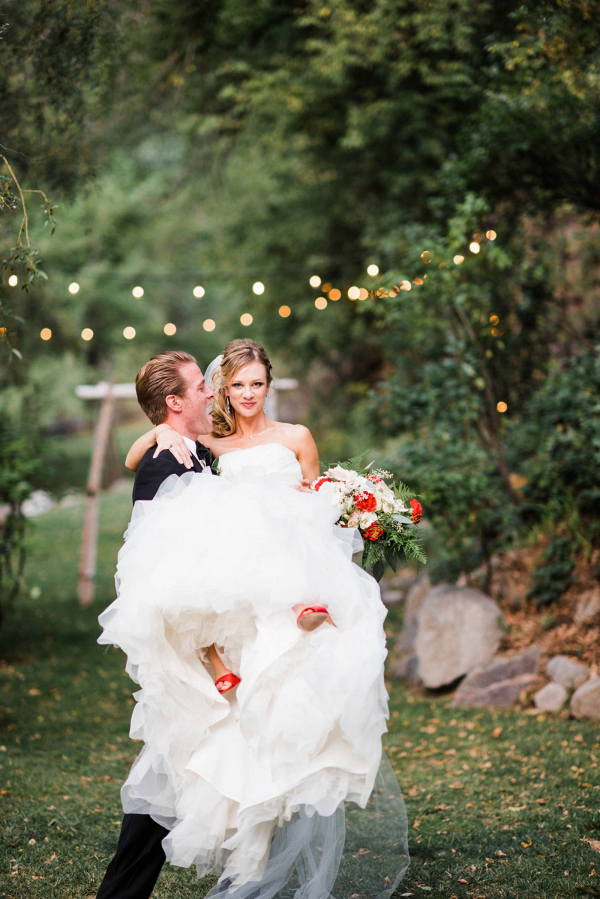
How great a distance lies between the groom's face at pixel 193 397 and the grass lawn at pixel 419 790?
2100mm

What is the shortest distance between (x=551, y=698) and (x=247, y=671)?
396 centimetres

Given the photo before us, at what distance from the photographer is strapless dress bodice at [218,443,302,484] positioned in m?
3.42

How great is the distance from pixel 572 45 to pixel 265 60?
180 inches

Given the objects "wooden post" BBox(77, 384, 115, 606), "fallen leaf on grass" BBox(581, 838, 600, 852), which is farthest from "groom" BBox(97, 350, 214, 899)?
"wooden post" BBox(77, 384, 115, 606)

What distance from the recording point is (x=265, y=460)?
3443mm

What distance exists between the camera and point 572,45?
5.92m

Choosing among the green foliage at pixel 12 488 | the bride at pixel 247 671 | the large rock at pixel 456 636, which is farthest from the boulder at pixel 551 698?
the green foliage at pixel 12 488

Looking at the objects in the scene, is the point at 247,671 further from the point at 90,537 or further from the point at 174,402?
the point at 90,537

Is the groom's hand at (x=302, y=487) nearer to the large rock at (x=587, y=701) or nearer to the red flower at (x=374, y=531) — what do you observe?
the red flower at (x=374, y=531)

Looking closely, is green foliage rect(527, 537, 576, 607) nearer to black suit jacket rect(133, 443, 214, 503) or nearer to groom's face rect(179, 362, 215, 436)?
groom's face rect(179, 362, 215, 436)

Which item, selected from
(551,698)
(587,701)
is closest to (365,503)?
(587,701)

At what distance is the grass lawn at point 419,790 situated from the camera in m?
3.60

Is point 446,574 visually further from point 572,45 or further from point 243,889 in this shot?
point 243,889

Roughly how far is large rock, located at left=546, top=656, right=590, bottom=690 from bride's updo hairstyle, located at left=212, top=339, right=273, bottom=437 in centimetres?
362
